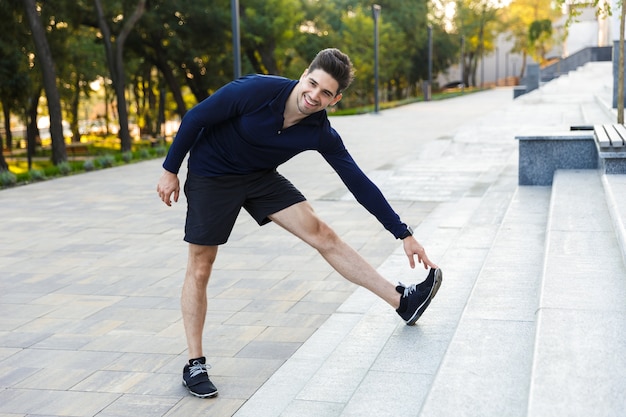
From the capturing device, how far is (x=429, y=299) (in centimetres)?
462

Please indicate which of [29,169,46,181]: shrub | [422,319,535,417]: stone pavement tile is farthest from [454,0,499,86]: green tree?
[422,319,535,417]: stone pavement tile

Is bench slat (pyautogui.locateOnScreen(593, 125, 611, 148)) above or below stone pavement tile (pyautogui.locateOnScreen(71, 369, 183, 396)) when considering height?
above

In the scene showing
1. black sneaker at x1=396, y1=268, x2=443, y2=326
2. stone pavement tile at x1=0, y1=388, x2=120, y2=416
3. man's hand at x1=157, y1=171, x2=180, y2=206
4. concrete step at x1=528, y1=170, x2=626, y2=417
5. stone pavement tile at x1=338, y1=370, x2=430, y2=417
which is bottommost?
stone pavement tile at x1=0, y1=388, x2=120, y2=416

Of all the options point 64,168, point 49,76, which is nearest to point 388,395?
point 64,168

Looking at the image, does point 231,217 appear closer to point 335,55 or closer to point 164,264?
point 335,55

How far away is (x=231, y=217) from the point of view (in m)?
4.16

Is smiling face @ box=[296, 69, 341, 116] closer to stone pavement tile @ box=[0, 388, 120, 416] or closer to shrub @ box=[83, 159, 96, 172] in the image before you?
stone pavement tile @ box=[0, 388, 120, 416]

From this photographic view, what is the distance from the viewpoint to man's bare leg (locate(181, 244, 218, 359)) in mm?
4176

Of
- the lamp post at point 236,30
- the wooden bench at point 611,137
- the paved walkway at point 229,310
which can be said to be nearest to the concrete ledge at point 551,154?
the wooden bench at point 611,137

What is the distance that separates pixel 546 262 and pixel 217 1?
3221 cm

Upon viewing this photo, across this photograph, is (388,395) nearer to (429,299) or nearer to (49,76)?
(429,299)

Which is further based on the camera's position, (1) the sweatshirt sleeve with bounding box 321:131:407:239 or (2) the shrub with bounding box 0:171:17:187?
(2) the shrub with bounding box 0:171:17:187

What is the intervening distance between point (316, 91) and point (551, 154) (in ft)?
18.8

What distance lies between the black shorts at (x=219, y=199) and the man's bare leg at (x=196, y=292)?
0.30 ft
